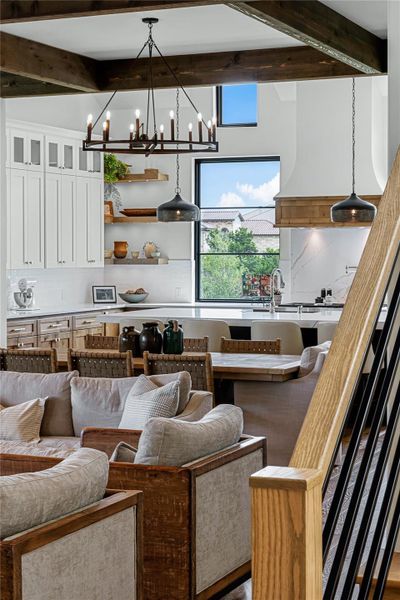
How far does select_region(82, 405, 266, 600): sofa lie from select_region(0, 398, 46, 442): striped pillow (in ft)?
4.85

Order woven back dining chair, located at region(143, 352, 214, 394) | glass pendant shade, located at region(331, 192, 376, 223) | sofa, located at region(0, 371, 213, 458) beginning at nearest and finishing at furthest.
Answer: sofa, located at region(0, 371, 213, 458), woven back dining chair, located at region(143, 352, 214, 394), glass pendant shade, located at region(331, 192, 376, 223)

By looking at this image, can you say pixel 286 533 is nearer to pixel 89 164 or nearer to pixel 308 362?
pixel 308 362

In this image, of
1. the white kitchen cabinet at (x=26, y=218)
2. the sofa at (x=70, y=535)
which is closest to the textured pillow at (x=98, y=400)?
the sofa at (x=70, y=535)

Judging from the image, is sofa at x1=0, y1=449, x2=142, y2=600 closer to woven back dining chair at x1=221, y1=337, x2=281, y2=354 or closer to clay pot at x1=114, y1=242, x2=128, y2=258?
woven back dining chair at x1=221, y1=337, x2=281, y2=354

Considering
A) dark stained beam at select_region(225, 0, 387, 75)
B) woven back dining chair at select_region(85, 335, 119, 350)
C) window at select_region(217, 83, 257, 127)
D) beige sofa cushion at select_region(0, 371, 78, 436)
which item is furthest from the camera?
window at select_region(217, 83, 257, 127)

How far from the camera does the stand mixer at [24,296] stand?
1071 cm

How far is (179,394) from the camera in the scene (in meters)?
5.32

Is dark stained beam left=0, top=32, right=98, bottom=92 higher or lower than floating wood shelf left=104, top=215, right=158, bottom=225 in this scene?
higher

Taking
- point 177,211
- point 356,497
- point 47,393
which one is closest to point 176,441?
point 47,393

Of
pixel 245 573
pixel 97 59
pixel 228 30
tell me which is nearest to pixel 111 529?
pixel 245 573

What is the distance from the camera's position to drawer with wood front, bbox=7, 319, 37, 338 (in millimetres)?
9875

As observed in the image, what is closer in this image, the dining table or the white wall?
the dining table

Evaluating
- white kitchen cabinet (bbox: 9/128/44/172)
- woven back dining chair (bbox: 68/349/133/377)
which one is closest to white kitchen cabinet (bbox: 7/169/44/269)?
white kitchen cabinet (bbox: 9/128/44/172)

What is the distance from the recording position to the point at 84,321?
36.8ft
